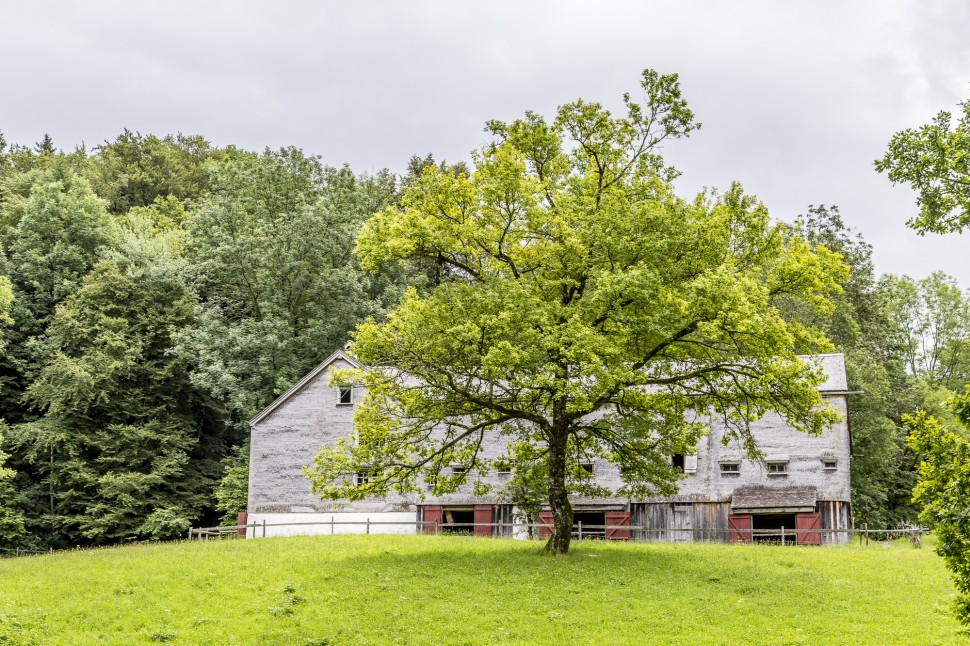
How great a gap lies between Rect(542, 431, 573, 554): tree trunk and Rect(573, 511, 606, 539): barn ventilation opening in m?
12.8

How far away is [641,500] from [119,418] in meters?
28.3

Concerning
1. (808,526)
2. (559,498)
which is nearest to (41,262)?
(559,498)

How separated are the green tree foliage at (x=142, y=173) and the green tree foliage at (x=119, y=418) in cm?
1891

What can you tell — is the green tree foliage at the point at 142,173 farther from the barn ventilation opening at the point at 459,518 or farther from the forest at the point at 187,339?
the barn ventilation opening at the point at 459,518

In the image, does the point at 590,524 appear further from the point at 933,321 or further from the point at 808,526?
the point at 933,321

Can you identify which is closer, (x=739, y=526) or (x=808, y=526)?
(x=808, y=526)

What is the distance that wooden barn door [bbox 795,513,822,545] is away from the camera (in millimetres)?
39219

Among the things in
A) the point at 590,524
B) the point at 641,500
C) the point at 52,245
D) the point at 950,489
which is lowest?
the point at 590,524

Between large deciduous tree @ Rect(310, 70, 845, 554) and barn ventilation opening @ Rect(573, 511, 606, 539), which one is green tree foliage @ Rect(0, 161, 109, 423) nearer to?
barn ventilation opening @ Rect(573, 511, 606, 539)

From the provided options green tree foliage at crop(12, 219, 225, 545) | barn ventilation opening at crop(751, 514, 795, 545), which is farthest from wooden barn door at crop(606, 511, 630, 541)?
green tree foliage at crop(12, 219, 225, 545)

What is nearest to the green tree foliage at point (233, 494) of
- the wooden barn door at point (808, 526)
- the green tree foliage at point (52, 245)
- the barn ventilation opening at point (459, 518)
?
the barn ventilation opening at point (459, 518)

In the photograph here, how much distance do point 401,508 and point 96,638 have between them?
80.6ft

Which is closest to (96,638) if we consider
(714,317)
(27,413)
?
(714,317)

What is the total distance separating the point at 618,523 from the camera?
42406 mm
